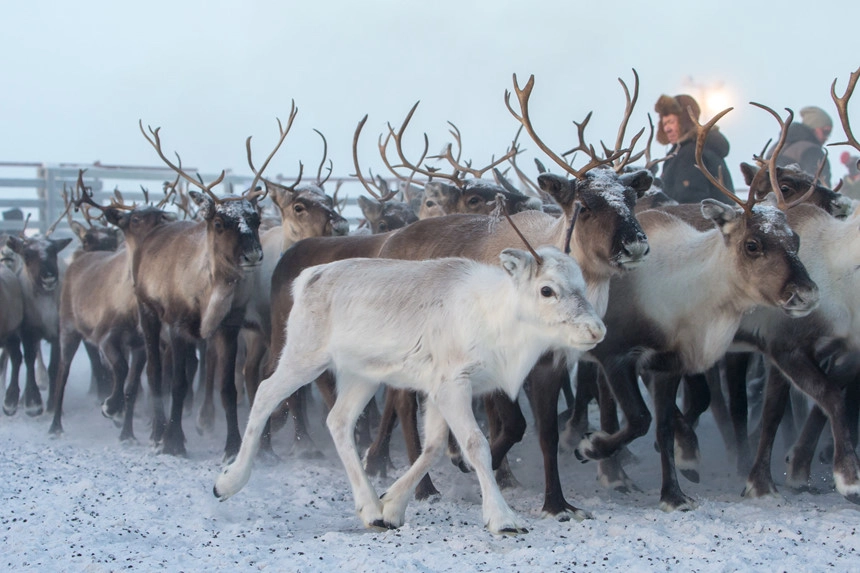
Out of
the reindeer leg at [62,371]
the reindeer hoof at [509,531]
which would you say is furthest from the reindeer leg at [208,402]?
the reindeer hoof at [509,531]

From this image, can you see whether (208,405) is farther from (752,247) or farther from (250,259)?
(752,247)

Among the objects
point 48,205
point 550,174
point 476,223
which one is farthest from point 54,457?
point 48,205

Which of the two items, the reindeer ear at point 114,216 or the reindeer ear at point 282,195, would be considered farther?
the reindeer ear at point 114,216

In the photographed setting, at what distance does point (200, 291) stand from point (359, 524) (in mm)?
3054

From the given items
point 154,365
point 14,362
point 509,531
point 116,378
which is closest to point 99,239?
point 14,362

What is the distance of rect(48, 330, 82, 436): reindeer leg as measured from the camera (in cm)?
851

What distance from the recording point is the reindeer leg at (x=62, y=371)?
851 cm

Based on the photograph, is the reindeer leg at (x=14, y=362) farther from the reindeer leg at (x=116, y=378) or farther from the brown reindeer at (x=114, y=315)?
the reindeer leg at (x=116, y=378)

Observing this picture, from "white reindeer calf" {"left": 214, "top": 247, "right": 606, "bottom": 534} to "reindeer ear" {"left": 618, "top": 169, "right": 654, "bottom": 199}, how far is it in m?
0.96

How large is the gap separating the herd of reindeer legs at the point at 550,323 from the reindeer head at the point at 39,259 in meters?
2.57

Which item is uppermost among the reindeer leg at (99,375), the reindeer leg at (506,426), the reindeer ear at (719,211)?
the reindeer ear at (719,211)

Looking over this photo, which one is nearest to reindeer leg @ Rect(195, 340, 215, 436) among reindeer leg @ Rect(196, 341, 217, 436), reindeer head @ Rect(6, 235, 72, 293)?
reindeer leg @ Rect(196, 341, 217, 436)

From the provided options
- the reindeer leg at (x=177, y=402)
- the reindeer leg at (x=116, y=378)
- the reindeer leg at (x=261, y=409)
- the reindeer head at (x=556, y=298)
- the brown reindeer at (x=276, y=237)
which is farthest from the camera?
the reindeer leg at (x=116, y=378)

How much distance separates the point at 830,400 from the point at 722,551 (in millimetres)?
1532
